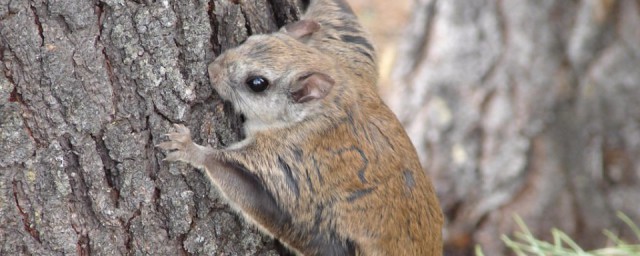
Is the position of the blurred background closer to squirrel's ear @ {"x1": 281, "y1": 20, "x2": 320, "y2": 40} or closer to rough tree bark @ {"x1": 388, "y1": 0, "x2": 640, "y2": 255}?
rough tree bark @ {"x1": 388, "y1": 0, "x2": 640, "y2": 255}

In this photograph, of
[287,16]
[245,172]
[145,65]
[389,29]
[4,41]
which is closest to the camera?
[4,41]

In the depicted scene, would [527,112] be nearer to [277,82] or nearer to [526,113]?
[526,113]

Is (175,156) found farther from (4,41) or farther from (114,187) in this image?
(4,41)

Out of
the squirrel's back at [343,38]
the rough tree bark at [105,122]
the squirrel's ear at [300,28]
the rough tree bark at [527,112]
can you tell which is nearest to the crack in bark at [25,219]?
the rough tree bark at [105,122]

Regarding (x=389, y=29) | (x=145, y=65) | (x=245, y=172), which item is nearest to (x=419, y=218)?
(x=245, y=172)

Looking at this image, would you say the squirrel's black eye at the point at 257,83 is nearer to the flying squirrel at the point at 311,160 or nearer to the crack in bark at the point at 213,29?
the flying squirrel at the point at 311,160

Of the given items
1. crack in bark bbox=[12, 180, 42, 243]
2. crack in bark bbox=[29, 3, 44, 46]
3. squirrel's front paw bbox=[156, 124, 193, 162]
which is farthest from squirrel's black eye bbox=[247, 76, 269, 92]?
crack in bark bbox=[12, 180, 42, 243]
